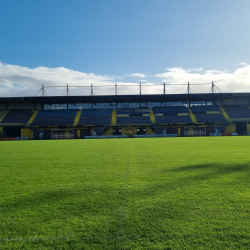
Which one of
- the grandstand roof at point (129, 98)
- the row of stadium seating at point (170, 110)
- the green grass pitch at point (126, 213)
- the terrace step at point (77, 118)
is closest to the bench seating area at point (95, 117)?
the terrace step at point (77, 118)

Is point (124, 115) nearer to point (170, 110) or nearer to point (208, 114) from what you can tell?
point (170, 110)

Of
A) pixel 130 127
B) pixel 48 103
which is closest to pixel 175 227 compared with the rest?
pixel 130 127

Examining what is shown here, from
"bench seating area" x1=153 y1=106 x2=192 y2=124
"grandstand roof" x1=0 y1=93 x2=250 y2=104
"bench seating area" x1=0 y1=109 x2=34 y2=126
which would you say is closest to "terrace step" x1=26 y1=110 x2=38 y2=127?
"bench seating area" x1=0 y1=109 x2=34 y2=126

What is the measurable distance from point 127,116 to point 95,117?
703 centimetres

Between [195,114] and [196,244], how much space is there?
48010 millimetres

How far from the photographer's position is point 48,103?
51.8 m

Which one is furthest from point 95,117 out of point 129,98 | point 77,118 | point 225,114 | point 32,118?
point 225,114

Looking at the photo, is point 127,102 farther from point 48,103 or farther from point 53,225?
point 53,225

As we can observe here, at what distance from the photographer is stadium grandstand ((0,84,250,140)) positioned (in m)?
44.5

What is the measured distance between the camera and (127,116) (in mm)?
47656

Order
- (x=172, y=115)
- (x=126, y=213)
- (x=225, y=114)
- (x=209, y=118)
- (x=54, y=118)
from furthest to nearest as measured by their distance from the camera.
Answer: (x=172, y=115) → (x=225, y=114) → (x=54, y=118) → (x=209, y=118) → (x=126, y=213)

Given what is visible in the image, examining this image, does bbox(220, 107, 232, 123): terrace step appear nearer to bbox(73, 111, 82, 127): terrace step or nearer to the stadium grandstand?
the stadium grandstand

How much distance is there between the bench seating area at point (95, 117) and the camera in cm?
4539

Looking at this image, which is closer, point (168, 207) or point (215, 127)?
point (168, 207)
